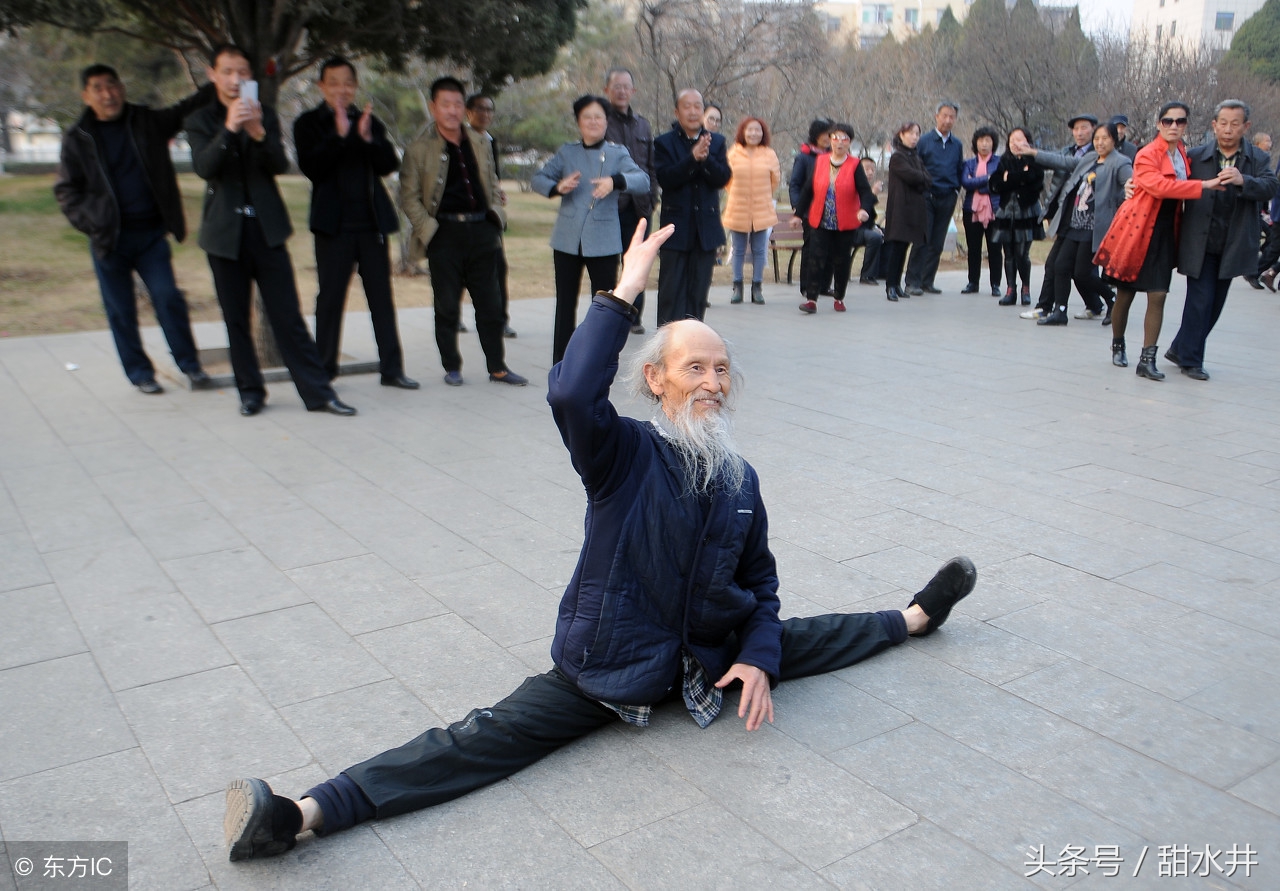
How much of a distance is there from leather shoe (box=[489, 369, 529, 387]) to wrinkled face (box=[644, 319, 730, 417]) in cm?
477

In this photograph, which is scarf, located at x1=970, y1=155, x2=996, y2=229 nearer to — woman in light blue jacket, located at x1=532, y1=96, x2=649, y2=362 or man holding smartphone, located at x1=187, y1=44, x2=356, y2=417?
woman in light blue jacket, located at x1=532, y1=96, x2=649, y2=362

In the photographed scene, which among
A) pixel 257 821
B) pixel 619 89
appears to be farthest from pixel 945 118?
pixel 257 821

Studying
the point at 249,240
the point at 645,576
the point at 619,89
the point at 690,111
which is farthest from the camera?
the point at 619,89

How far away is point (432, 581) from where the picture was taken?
4074 millimetres

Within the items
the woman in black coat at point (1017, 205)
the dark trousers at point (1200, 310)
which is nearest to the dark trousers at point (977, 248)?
the woman in black coat at point (1017, 205)

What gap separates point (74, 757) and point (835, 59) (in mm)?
28395

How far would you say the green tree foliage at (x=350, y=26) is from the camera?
22.4ft

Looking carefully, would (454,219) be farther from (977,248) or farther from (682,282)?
(977,248)

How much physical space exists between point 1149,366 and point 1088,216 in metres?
2.49

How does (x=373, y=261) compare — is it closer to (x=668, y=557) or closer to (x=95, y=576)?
(x=95, y=576)

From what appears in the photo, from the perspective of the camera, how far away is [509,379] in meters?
7.56

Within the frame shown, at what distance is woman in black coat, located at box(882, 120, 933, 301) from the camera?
11984 millimetres

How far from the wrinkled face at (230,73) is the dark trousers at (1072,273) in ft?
24.0

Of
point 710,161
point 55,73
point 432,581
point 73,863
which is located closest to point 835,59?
point 55,73
